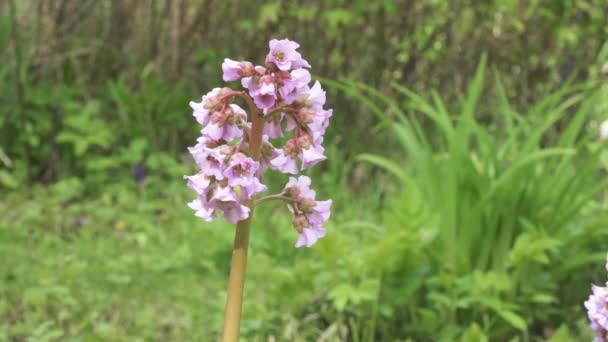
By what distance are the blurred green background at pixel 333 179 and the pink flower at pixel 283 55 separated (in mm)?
1179

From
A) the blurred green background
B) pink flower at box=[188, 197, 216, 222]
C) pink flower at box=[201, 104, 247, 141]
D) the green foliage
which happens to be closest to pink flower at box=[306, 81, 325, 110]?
pink flower at box=[201, 104, 247, 141]

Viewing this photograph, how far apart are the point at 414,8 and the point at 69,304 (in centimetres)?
291

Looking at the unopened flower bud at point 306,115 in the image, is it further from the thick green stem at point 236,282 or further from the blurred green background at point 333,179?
the blurred green background at point 333,179

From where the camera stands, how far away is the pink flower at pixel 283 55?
3.91 feet

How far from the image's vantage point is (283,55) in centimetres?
121

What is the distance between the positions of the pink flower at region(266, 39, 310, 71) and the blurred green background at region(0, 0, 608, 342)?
3.87 feet

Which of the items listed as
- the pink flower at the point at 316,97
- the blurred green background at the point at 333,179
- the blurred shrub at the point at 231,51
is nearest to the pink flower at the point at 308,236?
the pink flower at the point at 316,97

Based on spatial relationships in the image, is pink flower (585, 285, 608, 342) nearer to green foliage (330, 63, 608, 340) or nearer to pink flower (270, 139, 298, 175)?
pink flower (270, 139, 298, 175)

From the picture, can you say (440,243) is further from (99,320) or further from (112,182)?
(112,182)

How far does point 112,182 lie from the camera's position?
4.48 meters

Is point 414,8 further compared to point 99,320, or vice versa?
point 414,8

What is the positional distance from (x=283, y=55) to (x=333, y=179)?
2905mm

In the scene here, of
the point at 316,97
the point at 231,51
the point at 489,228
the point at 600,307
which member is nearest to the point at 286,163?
the point at 316,97

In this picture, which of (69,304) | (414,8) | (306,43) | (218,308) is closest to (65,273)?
(69,304)
